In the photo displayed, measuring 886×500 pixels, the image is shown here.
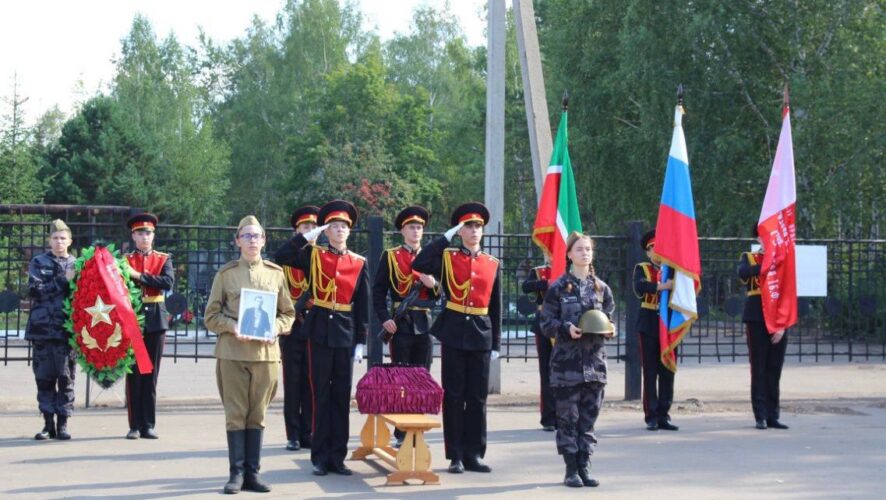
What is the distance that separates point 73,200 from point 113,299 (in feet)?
119

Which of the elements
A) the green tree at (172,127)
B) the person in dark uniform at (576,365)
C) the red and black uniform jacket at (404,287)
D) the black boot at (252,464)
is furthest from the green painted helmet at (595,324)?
the green tree at (172,127)

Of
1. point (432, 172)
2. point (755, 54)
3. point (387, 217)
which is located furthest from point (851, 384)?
point (432, 172)

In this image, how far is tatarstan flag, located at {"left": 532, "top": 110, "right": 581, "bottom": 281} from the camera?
11.8 meters

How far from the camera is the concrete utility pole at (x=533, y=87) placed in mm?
13750

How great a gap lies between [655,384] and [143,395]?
4.98 m

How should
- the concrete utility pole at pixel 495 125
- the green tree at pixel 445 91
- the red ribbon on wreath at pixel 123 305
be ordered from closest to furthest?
1. the red ribbon on wreath at pixel 123 305
2. the concrete utility pole at pixel 495 125
3. the green tree at pixel 445 91

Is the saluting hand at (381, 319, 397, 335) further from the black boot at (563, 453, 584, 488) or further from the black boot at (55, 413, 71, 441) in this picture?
the black boot at (55, 413, 71, 441)

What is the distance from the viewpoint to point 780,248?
12.0m

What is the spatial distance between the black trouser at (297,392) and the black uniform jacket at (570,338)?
7.99 ft

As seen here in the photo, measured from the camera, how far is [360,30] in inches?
2537

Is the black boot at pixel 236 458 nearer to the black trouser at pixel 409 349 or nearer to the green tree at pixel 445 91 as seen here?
the black trouser at pixel 409 349

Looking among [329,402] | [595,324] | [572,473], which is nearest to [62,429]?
[329,402]

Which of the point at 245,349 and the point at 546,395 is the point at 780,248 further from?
the point at 245,349

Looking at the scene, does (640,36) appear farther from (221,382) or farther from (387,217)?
(221,382)
